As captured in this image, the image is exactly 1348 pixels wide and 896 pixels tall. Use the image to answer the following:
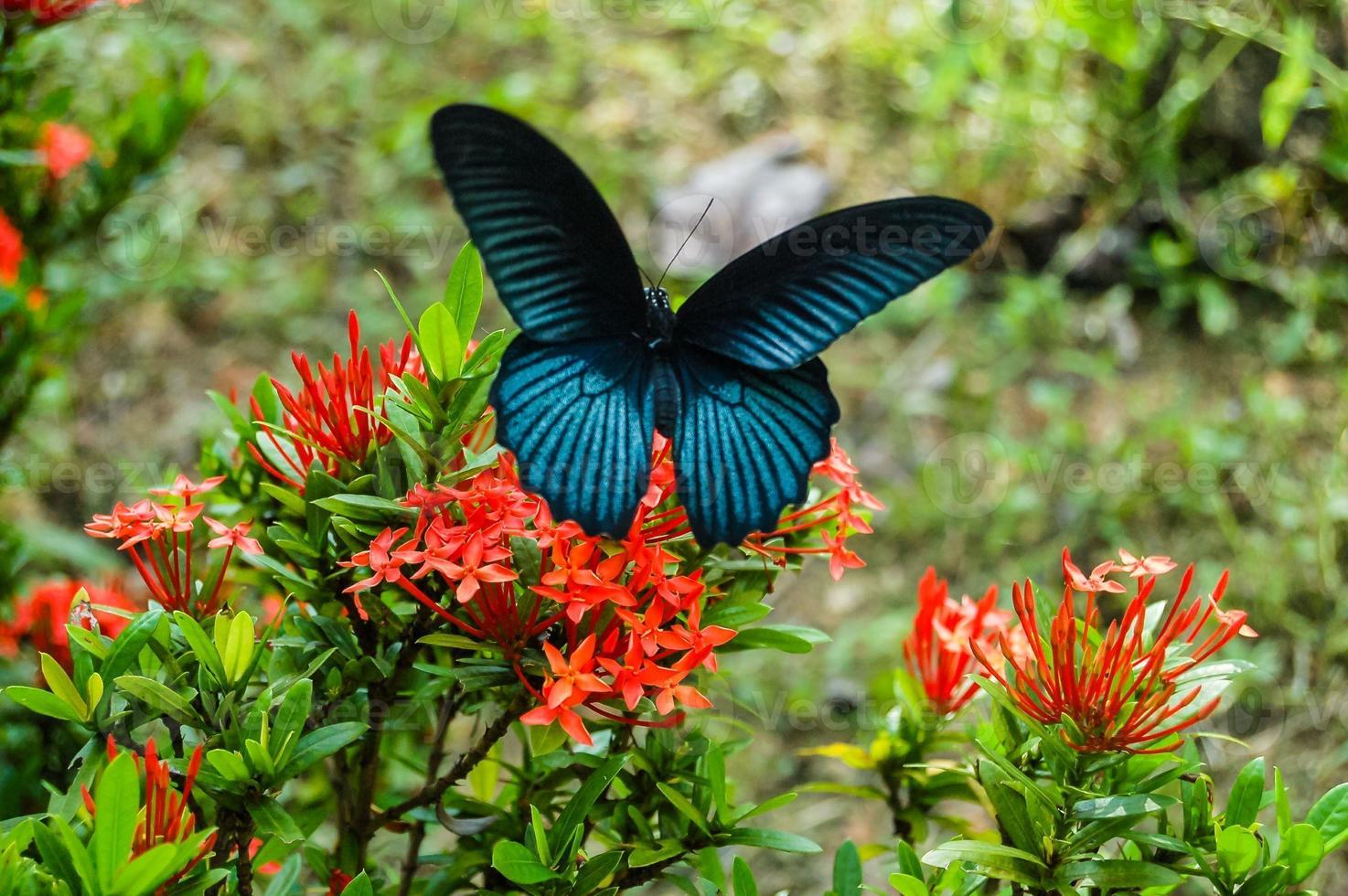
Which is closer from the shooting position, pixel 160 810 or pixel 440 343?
pixel 160 810

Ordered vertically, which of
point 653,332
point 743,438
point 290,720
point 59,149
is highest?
point 59,149

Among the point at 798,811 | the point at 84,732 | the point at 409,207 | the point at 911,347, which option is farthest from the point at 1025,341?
the point at 84,732

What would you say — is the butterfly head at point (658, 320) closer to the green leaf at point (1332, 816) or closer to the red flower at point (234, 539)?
the red flower at point (234, 539)

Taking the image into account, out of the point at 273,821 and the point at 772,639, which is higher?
the point at 772,639

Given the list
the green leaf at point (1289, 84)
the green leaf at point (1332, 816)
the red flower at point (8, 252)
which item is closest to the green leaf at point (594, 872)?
the green leaf at point (1332, 816)

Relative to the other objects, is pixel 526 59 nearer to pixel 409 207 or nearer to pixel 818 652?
pixel 409 207

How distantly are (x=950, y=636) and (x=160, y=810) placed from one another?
2.95 ft

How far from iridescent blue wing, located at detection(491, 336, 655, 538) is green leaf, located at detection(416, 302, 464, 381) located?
0.15 ft

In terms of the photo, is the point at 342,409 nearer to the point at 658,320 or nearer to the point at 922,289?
the point at 658,320

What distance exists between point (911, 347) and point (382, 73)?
211 cm

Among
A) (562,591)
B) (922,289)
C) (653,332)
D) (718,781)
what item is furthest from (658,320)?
(922,289)

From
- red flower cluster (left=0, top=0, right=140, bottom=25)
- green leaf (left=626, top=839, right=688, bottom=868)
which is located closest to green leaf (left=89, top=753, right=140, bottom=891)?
green leaf (left=626, top=839, right=688, bottom=868)

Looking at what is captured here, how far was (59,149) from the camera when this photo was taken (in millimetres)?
2182

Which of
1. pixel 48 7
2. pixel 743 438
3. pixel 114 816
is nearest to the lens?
pixel 114 816
